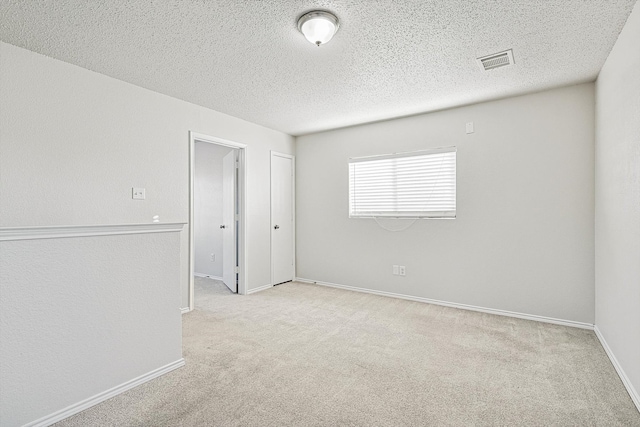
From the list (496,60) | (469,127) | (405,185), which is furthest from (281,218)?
(496,60)

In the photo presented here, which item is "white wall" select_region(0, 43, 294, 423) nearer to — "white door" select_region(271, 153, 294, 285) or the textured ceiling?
the textured ceiling

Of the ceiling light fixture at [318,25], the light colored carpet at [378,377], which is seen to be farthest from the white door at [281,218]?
the ceiling light fixture at [318,25]

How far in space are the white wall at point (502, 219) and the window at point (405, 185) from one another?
11 centimetres

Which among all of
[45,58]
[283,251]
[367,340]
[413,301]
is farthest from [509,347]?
[45,58]

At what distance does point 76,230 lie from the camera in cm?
188

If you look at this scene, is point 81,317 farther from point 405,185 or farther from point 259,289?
point 405,185

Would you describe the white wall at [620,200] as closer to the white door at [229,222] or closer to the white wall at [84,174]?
the white wall at [84,174]

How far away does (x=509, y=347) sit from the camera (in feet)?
8.88

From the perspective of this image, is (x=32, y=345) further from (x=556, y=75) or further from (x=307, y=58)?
(x=556, y=75)

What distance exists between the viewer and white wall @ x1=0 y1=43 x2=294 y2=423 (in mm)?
1839

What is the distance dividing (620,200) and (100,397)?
148 inches

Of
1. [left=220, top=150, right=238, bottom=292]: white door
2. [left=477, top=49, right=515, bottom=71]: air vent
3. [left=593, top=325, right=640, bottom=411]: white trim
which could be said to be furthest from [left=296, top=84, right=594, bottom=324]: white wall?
[left=220, top=150, right=238, bottom=292]: white door

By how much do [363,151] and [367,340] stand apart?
8.90 feet

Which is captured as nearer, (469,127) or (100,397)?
(100,397)
